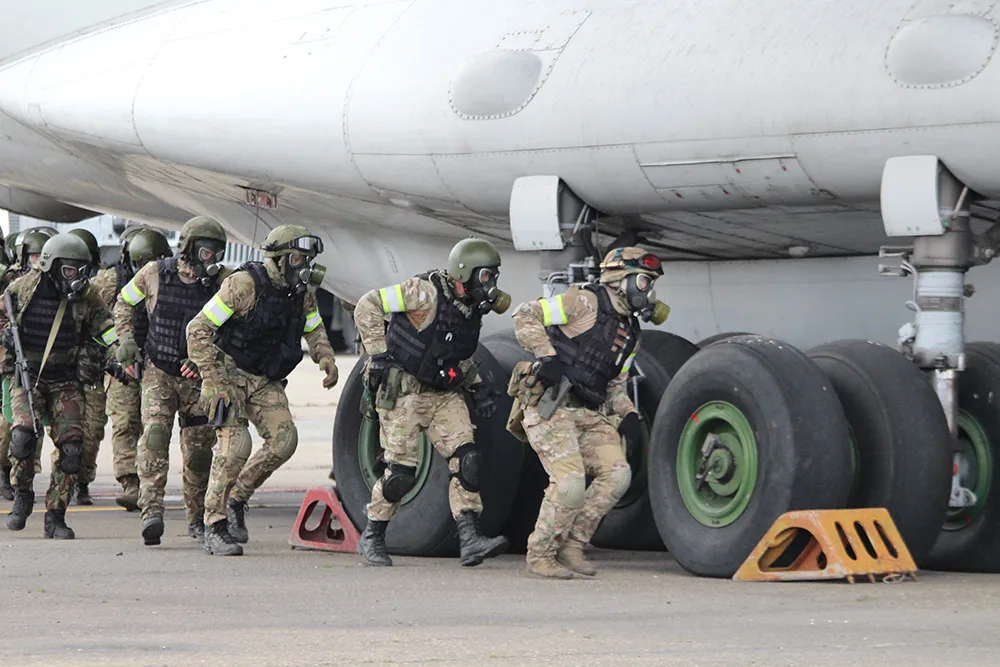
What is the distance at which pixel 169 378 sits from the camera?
9.19 metres

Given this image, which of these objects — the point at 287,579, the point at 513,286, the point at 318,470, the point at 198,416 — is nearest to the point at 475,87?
the point at 513,286

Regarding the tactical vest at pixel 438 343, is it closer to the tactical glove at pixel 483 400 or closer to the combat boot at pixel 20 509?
the tactical glove at pixel 483 400

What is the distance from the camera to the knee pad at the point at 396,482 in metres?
8.12

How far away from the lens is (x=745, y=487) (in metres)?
7.63

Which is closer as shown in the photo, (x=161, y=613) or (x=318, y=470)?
(x=161, y=613)

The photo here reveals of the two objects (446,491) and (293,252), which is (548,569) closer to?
(446,491)

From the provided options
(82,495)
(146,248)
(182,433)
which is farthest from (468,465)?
(82,495)

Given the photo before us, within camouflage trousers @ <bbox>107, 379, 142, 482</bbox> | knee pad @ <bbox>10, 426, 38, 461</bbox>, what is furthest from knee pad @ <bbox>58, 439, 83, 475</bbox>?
camouflage trousers @ <bbox>107, 379, 142, 482</bbox>

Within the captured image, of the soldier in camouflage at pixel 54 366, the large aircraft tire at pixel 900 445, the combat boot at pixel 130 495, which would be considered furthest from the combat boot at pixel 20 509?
the large aircraft tire at pixel 900 445

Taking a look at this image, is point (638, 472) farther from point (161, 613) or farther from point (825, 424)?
point (161, 613)

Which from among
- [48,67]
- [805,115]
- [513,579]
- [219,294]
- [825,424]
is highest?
[48,67]

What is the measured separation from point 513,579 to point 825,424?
1567mm

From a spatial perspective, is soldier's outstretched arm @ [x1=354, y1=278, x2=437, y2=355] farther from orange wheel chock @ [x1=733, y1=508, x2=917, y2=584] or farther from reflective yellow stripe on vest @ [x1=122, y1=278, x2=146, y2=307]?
orange wheel chock @ [x1=733, y1=508, x2=917, y2=584]

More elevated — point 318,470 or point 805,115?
point 805,115
